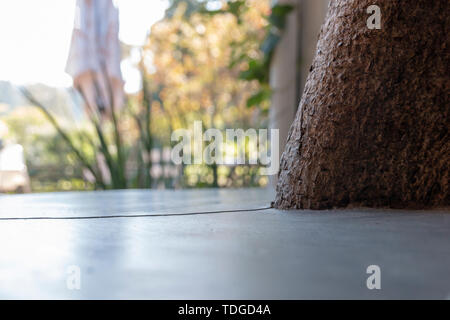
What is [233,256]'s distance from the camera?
79 cm

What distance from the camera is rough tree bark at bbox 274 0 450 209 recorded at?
135 cm

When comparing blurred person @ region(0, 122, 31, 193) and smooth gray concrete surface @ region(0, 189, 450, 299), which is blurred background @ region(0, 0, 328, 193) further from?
smooth gray concrete surface @ region(0, 189, 450, 299)

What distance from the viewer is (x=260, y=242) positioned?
36.0 inches

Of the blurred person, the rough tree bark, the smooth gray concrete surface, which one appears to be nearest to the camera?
the smooth gray concrete surface

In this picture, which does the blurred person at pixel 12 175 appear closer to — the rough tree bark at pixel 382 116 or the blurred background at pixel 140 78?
the blurred background at pixel 140 78

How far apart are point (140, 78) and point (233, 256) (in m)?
4.04

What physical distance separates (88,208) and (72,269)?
3.30 feet

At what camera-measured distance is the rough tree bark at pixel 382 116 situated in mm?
1346

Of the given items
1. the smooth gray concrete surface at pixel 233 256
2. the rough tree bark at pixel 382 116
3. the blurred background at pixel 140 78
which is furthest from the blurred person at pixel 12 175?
the rough tree bark at pixel 382 116

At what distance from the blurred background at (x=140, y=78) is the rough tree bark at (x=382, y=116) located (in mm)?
1574

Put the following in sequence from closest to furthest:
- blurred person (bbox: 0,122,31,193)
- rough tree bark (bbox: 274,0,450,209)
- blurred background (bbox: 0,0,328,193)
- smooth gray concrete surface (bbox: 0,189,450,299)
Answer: smooth gray concrete surface (bbox: 0,189,450,299), rough tree bark (bbox: 274,0,450,209), blurred background (bbox: 0,0,328,193), blurred person (bbox: 0,122,31,193)

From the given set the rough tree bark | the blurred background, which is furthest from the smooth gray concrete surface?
the blurred background

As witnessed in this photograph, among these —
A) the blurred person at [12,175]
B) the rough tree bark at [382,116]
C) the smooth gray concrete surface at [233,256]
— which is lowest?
the blurred person at [12,175]

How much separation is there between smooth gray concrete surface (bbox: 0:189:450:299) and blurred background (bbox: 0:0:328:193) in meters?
1.65
